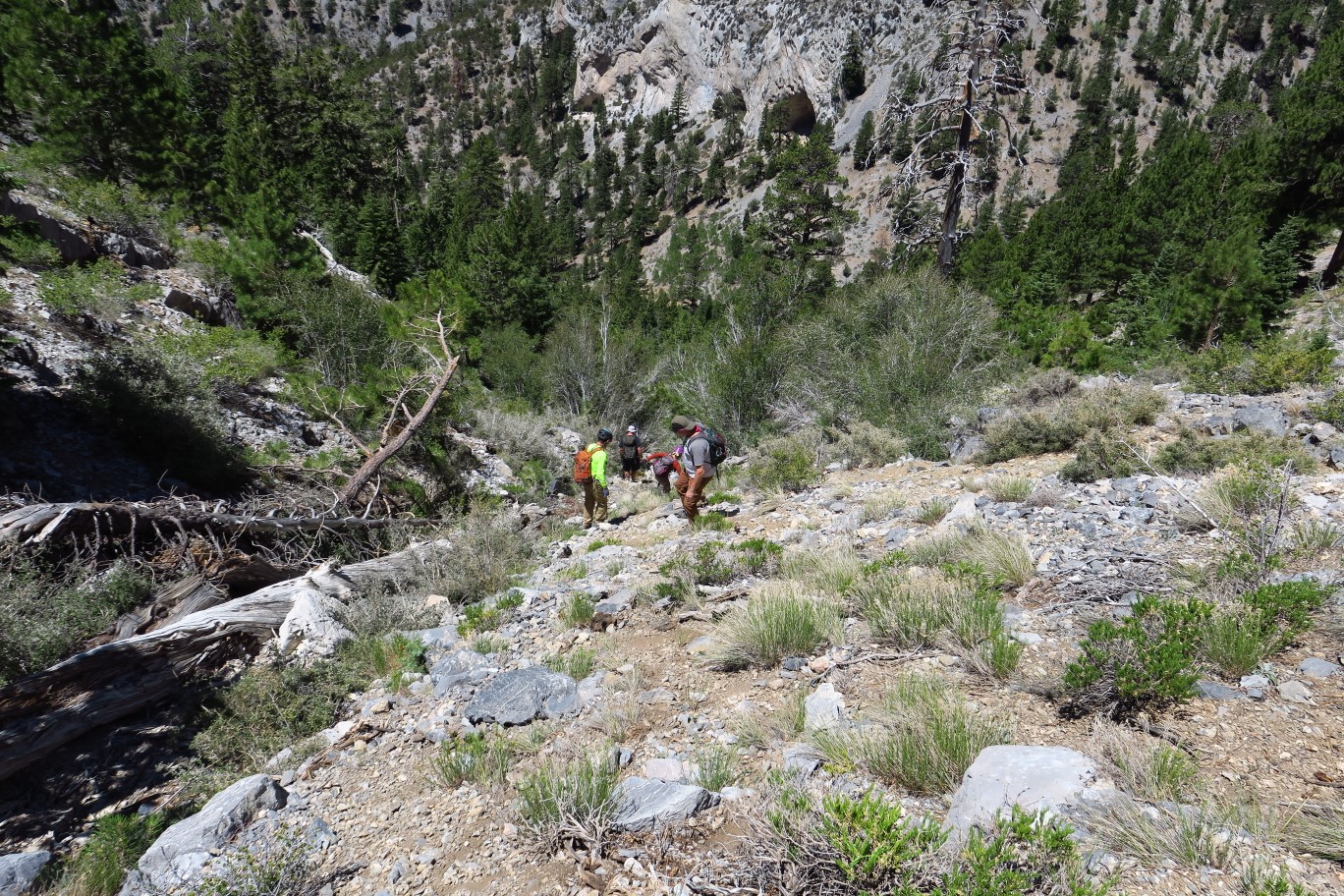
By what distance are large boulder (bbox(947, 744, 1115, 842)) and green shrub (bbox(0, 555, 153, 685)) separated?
22.6ft

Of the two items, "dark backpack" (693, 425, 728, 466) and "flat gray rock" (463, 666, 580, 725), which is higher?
"dark backpack" (693, 425, 728, 466)

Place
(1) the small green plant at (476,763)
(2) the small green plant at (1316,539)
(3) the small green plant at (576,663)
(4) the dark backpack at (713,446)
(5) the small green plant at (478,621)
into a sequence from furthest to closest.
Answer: (4) the dark backpack at (713,446)
(5) the small green plant at (478,621)
(3) the small green plant at (576,663)
(2) the small green plant at (1316,539)
(1) the small green plant at (476,763)

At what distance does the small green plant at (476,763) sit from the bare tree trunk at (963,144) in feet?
41.8

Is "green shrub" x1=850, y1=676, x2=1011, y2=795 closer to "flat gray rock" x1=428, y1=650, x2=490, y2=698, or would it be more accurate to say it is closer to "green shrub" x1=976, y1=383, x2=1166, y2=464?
"flat gray rock" x1=428, y1=650, x2=490, y2=698

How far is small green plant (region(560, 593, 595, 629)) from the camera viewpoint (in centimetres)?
561

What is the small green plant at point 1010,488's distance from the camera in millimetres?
6494

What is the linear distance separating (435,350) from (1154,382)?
53.6ft

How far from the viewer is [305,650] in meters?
5.61

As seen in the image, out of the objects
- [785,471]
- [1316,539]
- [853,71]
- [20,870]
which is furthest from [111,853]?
[853,71]

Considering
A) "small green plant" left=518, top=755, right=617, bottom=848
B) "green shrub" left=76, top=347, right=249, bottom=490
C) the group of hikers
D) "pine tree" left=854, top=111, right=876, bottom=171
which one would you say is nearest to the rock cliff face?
"pine tree" left=854, top=111, right=876, bottom=171

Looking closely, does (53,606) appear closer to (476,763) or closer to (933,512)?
(476,763)

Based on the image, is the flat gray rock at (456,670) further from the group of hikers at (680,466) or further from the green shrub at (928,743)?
the group of hikers at (680,466)

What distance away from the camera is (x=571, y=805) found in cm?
291

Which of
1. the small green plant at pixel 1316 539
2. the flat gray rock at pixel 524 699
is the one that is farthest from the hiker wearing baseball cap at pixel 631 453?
the small green plant at pixel 1316 539
